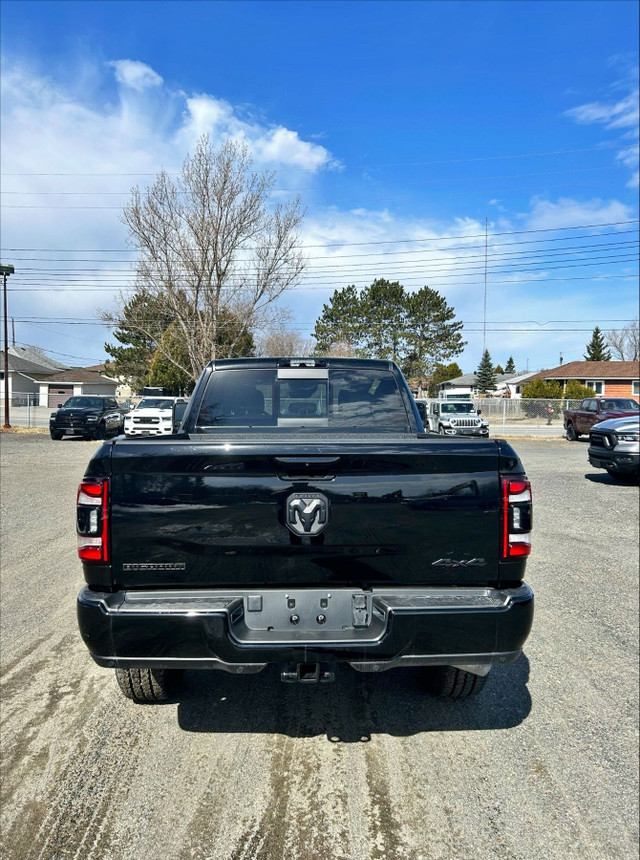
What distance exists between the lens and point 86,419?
70.3 feet

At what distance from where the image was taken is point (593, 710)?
321 cm

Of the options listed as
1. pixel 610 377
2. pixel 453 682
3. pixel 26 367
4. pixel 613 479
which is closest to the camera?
pixel 453 682

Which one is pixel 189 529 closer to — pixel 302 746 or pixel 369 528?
pixel 369 528

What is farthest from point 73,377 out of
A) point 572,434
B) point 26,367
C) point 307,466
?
point 307,466

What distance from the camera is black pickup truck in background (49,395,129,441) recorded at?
836 inches

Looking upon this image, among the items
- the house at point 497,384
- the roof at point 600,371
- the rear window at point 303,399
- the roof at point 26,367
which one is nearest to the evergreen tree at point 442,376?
the house at point 497,384

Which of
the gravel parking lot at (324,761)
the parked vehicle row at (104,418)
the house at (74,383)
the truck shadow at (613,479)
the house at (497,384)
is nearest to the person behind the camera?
the gravel parking lot at (324,761)

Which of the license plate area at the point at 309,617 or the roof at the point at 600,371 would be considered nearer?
the license plate area at the point at 309,617

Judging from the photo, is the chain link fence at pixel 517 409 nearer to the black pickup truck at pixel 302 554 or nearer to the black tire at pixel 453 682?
the black tire at pixel 453 682

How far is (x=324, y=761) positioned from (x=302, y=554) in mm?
1109

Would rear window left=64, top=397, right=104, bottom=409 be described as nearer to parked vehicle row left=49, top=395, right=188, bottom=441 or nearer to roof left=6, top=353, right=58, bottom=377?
parked vehicle row left=49, top=395, right=188, bottom=441

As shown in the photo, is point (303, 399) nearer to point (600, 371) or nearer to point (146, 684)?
point (146, 684)

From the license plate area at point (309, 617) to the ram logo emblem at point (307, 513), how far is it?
0.88 ft

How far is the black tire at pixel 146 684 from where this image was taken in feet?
9.71
